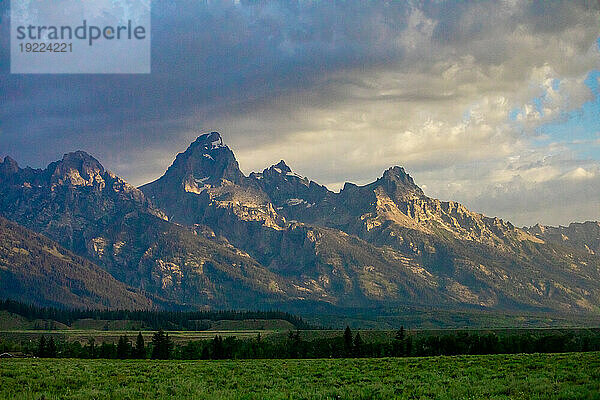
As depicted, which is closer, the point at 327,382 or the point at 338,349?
the point at 327,382

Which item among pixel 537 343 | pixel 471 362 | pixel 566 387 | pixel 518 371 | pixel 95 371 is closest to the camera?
pixel 566 387

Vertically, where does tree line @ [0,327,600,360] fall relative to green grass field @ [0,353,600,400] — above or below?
below

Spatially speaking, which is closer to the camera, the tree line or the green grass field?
the green grass field

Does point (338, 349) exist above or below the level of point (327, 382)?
below

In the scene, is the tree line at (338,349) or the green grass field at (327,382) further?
the tree line at (338,349)

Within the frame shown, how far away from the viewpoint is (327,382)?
40.0 meters

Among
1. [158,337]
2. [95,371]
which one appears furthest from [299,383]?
[158,337]

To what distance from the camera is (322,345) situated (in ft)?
464

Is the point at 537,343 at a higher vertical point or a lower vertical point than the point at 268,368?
lower

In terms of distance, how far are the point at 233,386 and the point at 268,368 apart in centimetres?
1482

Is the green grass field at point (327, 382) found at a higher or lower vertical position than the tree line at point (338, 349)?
higher

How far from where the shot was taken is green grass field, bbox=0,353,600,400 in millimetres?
32562

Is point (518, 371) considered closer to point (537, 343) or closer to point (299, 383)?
point (299, 383)

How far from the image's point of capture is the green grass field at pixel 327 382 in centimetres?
3256
